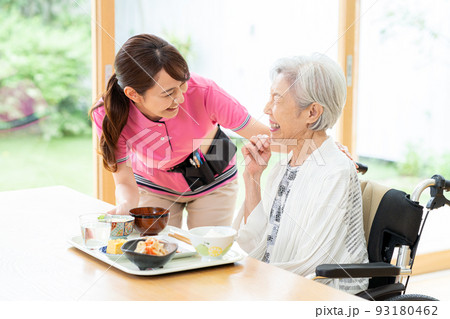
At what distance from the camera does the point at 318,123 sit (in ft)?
5.32

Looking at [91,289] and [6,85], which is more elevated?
[6,85]

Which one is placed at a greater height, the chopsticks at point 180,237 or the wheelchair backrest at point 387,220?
the wheelchair backrest at point 387,220

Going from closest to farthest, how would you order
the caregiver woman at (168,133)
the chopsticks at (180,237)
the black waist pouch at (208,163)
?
the chopsticks at (180,237) < the caregiver woman at (168,133) < the black waist pouch at (208,163)

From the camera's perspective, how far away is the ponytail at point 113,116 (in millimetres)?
1817

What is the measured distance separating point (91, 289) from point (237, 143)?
130 cm

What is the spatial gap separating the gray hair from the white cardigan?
94 mm

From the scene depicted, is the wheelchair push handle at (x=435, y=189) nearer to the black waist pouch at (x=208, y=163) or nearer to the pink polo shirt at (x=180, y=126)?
the pink polo shirt at (x=180, y=126)

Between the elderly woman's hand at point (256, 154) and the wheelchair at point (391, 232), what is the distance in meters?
0.34

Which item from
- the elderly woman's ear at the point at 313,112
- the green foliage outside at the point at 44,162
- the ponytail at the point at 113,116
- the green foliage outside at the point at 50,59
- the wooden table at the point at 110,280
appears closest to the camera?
the wooden table at the point at 110,280

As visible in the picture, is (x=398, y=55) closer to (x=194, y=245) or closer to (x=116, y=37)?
(x=116, y=37)

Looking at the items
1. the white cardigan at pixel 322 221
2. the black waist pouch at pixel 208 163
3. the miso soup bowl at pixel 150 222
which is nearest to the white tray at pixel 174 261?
the miso soup bowl at pixel 150 222

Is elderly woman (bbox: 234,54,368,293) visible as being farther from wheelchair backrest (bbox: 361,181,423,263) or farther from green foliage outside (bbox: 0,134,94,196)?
green foliage outside (bbox: 0,134,94,196)

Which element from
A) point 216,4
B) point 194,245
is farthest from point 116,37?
point 194,245

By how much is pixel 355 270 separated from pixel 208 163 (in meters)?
0.94
